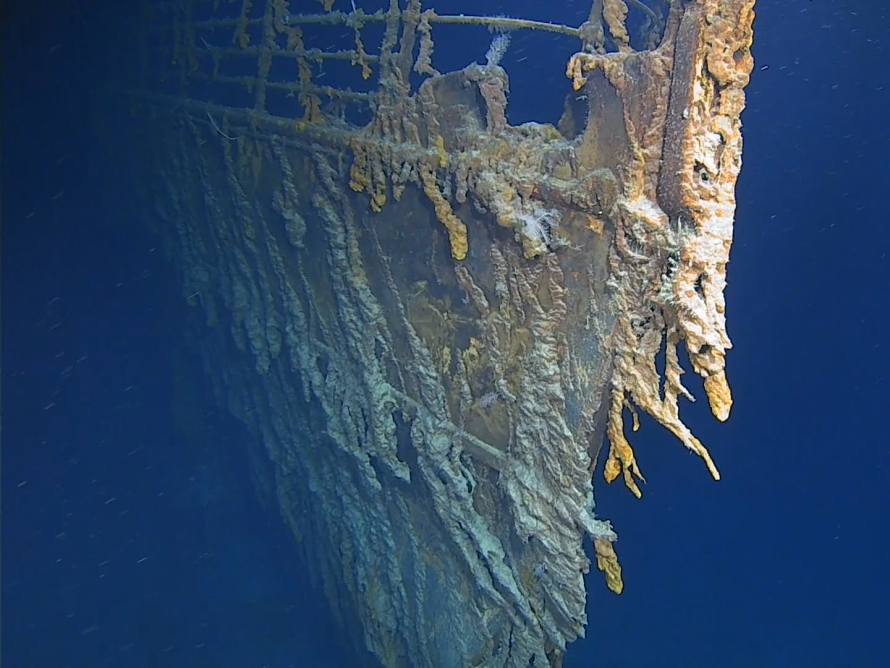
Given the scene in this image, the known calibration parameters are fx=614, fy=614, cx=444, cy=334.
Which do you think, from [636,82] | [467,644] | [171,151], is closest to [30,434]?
[171,151]

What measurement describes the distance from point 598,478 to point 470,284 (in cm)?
1033

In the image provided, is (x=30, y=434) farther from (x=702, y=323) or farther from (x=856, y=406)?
(x=856, y=406)

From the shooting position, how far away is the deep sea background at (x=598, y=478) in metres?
7.77

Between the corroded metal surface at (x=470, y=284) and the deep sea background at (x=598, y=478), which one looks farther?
the deep sea background at (x=598, y=478)

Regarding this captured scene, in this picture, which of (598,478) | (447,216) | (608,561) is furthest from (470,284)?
(598,478)

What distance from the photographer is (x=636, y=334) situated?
2424mm

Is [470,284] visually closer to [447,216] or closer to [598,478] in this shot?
[447,216]

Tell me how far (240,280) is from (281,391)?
974 mm

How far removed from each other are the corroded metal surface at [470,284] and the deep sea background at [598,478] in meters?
2.19

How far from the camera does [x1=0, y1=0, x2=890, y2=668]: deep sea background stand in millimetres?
7766

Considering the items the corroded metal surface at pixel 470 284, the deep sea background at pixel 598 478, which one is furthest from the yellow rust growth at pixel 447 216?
the deep sea background at pixel 598 478

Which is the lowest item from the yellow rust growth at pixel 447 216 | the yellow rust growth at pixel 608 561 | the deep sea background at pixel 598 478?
the deep sea background at pixel 598 478

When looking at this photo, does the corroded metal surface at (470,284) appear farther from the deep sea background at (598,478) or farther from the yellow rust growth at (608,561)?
the deep sea background at (598,478)

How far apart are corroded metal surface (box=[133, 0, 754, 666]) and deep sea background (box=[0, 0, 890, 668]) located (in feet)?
7.20
